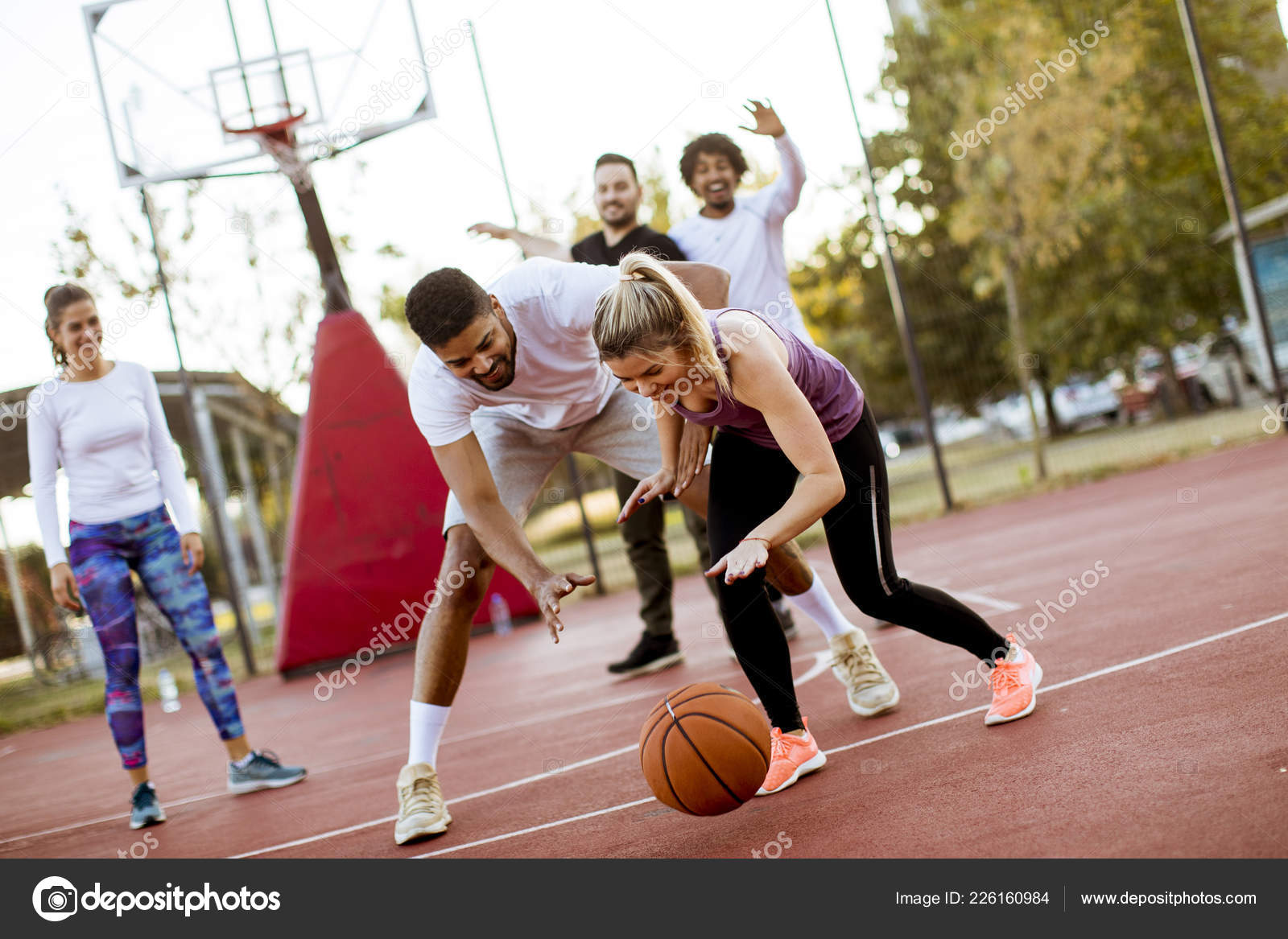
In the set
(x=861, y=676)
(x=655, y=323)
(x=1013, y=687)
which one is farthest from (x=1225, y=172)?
(x=655, y=323)

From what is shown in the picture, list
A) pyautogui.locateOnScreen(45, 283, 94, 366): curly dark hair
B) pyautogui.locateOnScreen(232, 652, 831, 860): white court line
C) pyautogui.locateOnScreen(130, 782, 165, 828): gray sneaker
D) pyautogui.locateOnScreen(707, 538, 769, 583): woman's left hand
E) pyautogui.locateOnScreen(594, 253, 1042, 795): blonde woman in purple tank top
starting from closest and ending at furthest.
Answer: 1. pyautogui.locateOnScreen(707, 538, 769, 583): woman's left hand
2. pyautogui.locateOnScreen(594, 253, 1042, 795): blonde woman in purple tank top
3. pyautogui.locateOnScreen(232, 652, 831, 860): white court line
4. pyautogui.locateOnScreen(45, 283, 94, 366): curly dark hair
5. pyautogui.locateOnScreen(130, 782, 165, 828): gray sneaker

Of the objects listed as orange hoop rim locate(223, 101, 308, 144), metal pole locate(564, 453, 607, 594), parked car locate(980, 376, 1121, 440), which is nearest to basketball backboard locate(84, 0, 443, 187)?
orange hoop rim locate(223, 101, 308, 144)

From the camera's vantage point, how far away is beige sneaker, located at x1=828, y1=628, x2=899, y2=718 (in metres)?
3.94

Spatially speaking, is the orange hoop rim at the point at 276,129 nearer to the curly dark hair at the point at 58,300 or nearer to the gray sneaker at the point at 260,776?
the curly dark hair at the point at 58,300

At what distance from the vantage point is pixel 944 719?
12.2 feet

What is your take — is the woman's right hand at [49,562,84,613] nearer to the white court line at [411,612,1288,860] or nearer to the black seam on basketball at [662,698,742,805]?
the white court line at [411,612,1288,860]

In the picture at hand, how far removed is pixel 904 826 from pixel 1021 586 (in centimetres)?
389

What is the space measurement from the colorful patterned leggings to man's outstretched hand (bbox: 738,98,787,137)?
3.12m

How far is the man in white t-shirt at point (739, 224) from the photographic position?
17.0ft

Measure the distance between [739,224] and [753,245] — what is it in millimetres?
128

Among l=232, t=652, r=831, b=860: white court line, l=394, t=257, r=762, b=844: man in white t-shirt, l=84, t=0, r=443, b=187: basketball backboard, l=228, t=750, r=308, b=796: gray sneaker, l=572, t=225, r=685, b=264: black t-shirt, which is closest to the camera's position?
l=394, t=257, r=762, b=844: man in white t-shirt
